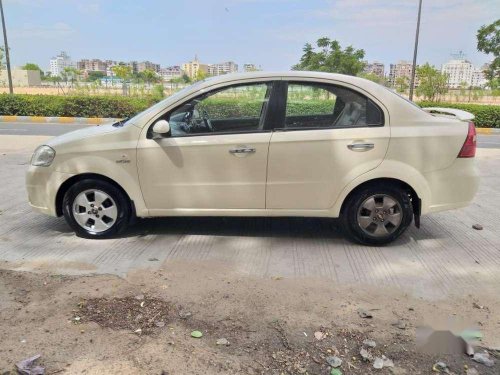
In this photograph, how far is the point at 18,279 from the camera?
368 cm

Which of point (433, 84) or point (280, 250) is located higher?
point (433, 84)

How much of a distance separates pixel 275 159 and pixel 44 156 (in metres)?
2.27

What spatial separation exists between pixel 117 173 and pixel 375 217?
2522mm

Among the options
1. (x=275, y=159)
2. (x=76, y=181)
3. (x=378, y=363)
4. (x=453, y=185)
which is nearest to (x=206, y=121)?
(x=275, y=159)

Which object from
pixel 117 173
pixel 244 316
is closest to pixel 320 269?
pixel 244 316

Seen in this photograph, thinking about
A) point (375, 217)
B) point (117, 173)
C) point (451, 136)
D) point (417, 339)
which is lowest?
point (417, 339)

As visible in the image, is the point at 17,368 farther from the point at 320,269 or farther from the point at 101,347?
the point at 320,269

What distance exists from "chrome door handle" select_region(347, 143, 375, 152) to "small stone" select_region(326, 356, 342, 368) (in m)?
2.10

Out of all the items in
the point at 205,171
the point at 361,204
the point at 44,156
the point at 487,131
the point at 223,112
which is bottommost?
the point at 487,131

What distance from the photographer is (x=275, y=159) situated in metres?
4.27

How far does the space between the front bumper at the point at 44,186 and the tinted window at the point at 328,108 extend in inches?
89.7

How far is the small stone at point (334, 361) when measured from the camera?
2.66 m

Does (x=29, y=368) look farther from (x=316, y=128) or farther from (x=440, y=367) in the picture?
(x=316, y=128)

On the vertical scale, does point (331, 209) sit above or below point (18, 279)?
above
